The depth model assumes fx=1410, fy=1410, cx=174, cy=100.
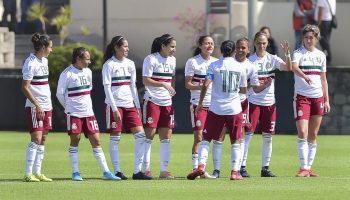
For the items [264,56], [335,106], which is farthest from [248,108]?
[335,106]

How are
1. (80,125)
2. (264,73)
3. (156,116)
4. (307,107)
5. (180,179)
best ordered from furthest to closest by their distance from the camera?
(264,73), (307,107), (156,116), (180,179), (80,125)

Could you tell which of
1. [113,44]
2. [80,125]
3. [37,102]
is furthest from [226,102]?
[37,102]

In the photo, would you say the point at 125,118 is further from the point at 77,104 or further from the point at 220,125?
the point at 220,125

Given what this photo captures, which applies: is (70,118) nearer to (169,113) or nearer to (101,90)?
(169,113)

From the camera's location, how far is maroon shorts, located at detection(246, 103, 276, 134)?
20719 mm

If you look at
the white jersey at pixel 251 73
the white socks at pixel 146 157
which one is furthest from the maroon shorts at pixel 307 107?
the white socks at pixel 146 157

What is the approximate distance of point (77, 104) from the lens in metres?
19.8

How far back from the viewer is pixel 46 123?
1969 cm

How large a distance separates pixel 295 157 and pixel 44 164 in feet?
15.1

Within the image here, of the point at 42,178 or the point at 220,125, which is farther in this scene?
the point at 42,178

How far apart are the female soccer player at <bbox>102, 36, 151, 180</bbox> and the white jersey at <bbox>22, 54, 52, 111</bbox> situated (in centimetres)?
84

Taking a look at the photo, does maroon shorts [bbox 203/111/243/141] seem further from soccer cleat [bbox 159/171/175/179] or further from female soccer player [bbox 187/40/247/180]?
soccer cleat [bbox 159/171/175/179]

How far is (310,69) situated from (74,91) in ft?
11.4

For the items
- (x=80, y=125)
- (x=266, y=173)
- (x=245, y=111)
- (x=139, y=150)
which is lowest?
(x=266, y=173)
